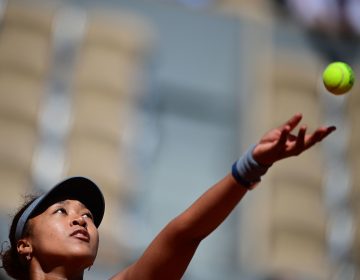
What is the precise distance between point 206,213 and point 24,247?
72cm

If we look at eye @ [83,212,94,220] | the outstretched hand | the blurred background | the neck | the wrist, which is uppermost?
the blurred background

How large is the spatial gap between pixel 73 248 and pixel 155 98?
7955 mm

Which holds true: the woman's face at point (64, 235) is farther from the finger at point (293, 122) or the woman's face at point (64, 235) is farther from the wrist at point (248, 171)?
the finger at point (293, 122)

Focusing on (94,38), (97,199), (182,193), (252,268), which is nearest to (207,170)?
(182,193)

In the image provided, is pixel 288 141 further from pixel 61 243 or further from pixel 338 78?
pixel 61 243

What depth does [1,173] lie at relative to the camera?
9.31 m

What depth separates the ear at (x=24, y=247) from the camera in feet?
10.6

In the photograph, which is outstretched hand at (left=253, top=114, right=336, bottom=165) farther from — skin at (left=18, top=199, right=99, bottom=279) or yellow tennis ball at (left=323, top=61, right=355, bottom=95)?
skin at (left=18, top=199, right=99, bottom=279)

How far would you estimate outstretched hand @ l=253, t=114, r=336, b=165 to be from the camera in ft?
9.16

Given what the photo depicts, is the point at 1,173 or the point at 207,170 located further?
the point at 207,170

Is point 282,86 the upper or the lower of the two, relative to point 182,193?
upper

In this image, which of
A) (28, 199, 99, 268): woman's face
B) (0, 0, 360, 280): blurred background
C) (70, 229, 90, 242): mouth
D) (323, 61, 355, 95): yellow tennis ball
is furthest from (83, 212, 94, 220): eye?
(0, 0, 360, 280): blurred background

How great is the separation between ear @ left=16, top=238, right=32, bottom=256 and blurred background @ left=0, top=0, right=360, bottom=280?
5.67 m

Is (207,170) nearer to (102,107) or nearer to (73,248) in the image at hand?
(102,107)
